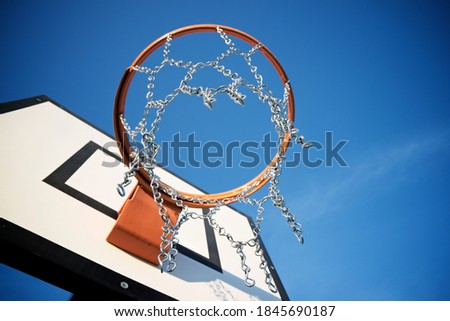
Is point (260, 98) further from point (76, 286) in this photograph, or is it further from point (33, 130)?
point (33, 130)

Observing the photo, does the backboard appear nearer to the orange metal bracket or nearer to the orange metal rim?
the orange metal bracket

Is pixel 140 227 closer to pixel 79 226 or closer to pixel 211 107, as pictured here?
pixel 79 226

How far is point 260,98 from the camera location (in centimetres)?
141

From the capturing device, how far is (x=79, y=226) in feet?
4.33

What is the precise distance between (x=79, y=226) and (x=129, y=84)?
2.51ft

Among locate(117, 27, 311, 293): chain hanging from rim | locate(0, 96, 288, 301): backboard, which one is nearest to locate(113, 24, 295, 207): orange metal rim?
locate(117, 27, 311, 293): chain hanging from rim

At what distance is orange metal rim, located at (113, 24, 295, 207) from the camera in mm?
1391

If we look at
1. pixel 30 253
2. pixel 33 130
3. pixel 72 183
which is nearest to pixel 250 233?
pixel 72 183

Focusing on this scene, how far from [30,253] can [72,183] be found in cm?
63

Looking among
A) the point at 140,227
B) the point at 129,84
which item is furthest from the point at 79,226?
the point at 129,84

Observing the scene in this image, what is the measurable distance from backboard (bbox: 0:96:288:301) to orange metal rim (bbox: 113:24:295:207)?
0.37 metres

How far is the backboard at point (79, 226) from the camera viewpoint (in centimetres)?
106

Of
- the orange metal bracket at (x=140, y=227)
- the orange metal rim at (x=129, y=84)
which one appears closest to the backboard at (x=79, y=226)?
the orange metal bracket at (x=140, y=227)
